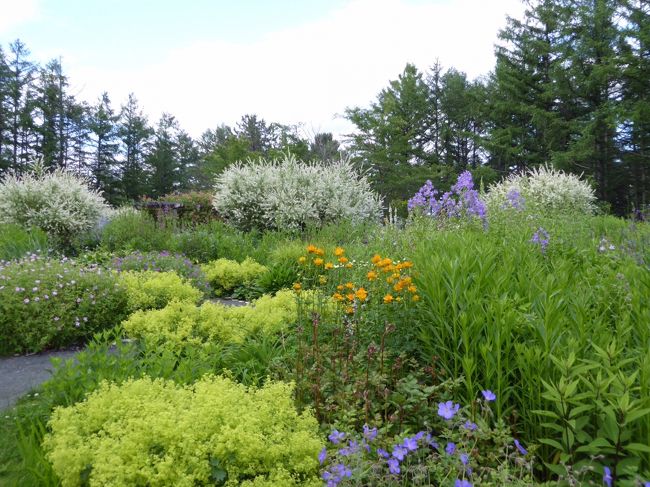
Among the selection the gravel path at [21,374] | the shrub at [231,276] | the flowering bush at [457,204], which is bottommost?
the gravel path at [21,374]

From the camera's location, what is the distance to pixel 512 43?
2677 centimetres

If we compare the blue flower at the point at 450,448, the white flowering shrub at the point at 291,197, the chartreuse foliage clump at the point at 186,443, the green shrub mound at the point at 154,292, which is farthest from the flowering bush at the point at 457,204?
the white flowering shrub at the point at 291,197

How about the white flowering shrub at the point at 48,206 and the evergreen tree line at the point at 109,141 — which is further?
the evergreen tree line at the point at 109,141

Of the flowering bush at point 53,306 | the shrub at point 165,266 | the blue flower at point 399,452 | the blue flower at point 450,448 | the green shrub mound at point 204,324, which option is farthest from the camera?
the shrub at point 165,266

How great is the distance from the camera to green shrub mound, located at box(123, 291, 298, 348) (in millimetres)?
3605

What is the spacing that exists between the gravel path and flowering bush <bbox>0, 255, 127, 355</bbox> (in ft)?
0.45

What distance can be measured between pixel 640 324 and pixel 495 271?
2.92 feet

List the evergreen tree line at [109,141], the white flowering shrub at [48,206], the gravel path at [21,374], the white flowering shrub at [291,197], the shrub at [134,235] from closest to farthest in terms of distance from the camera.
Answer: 1. the gravel path at [21,374]
2. the shrub at [134,235]
3. the white flowering shrub at [48,206]
4. the white flowering shrub at [291,197]
5. the evergreen tree line at [109,141]

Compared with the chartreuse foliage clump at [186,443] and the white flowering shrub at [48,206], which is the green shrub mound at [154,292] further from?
the white flowering shrub at [48,206]

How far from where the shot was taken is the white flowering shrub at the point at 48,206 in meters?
10.1

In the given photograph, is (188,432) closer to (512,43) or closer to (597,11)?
(597,11)

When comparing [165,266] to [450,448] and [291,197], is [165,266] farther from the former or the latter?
[450,448]

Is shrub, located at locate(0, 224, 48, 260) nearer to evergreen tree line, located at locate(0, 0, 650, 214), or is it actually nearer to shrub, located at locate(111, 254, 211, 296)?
shrub, located at locate(111, 254, 211, 296)

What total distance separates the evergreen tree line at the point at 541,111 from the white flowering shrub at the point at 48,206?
2087cm
